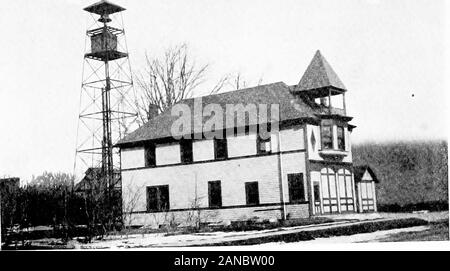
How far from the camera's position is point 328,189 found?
17.8 meters

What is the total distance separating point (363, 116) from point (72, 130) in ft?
25.8

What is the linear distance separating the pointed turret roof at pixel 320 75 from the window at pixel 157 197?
694 cm

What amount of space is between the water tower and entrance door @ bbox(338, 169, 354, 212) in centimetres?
688

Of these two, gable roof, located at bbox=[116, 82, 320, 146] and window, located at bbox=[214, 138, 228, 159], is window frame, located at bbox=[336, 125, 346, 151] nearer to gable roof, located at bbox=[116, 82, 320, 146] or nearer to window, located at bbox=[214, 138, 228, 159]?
gable roof, located at bbox=[116, 82, 320, 146]

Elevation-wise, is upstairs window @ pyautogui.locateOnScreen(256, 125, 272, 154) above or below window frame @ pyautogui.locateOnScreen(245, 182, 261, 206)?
above

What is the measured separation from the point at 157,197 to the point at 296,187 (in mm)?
5966

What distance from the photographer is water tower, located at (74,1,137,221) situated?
1605 centimetres

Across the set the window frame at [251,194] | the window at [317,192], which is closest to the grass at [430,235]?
the window at [317,192]

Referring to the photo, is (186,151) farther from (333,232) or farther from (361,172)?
(333,232)

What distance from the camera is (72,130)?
1560cm

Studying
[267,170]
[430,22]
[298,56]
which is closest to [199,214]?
[267,170]

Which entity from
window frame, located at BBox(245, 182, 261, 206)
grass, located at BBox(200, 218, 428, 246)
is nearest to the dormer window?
window frame, located at BBox(245, 182, 261, 206)

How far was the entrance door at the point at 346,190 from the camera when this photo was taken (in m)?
17.0

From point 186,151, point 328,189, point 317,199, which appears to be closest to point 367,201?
point 328,189
